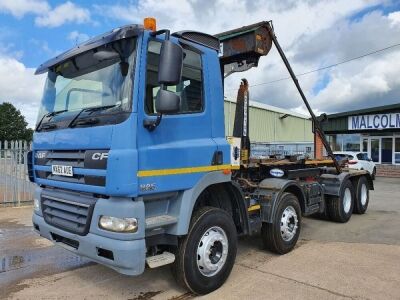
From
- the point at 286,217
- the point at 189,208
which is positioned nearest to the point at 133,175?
the point at 189,208

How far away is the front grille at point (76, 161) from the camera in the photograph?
3.95m

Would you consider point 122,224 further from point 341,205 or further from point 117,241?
point 341,205

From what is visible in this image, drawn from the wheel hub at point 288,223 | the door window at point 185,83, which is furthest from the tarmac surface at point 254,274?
the door window at point 185,83

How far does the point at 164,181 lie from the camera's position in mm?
4199

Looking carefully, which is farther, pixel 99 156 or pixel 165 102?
pixel 99 156

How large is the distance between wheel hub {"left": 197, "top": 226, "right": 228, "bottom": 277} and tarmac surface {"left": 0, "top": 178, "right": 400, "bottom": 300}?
0.96 feet

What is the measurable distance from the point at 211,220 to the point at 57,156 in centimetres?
187

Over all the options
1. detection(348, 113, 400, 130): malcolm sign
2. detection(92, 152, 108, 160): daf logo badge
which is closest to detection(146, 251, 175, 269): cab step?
detection(92, 152, 108, 160): daf logo badge

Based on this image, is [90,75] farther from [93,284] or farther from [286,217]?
[286,217]

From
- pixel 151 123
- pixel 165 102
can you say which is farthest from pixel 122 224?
pixel 165 102

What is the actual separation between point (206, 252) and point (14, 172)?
26.0ft

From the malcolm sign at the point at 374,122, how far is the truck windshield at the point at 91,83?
81.0ft

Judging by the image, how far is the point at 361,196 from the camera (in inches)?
386

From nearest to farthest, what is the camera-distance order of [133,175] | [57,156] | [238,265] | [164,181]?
[133,175] < [164,181] < [57,156] < [238,265]
